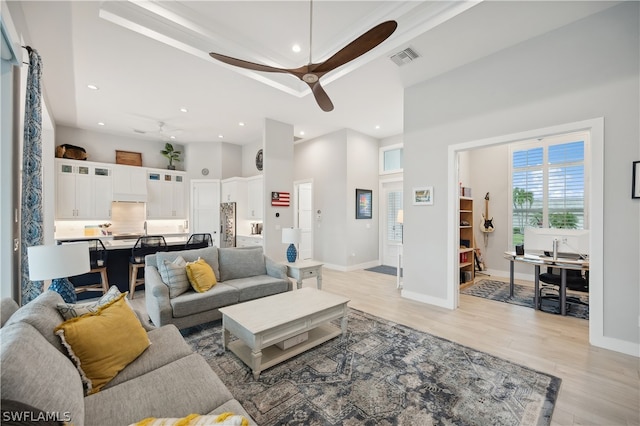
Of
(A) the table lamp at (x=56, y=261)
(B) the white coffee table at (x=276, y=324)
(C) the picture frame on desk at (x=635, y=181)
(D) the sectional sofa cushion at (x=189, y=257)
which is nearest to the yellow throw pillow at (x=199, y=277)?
(D) the sectional sofa cushion at (x=189, y=257)

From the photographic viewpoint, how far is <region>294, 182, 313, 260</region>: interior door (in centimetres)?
755

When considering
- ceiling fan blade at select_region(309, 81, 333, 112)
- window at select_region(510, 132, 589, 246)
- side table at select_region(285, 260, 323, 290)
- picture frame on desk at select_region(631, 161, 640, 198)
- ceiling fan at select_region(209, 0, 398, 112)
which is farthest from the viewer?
window at select_region(510, 132, 589, 246)

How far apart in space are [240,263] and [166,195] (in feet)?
15.3

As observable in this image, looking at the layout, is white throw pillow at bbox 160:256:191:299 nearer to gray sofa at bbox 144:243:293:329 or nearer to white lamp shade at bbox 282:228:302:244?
gray sofa at bbox 144:243:293:329

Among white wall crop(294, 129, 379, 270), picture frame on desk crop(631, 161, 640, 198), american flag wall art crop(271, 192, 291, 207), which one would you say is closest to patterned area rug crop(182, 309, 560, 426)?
picture frame on desk crop(631, 161, 640, 198)

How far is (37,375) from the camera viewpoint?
101 centimetres

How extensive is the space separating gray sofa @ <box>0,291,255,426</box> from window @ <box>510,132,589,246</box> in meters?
6.22

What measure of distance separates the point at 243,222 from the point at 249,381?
5308 mm

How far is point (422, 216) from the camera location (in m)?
4.11

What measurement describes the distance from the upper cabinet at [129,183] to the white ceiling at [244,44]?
1733 millimetres

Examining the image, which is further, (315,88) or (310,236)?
(310,236)

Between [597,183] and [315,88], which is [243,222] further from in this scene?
[597,183]

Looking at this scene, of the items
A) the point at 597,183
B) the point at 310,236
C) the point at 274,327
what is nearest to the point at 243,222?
the point at 310,236

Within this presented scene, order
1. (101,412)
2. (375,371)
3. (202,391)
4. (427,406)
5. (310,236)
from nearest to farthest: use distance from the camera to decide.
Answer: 1. (101,412)
2. (202,391)
3. (427,406)
4. (375,371)
5. (310,236)
